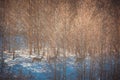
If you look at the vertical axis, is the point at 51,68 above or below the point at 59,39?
below

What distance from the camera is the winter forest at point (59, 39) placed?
386cm

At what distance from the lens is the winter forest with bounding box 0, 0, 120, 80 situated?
386cm

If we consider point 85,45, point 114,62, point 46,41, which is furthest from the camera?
point 114,62

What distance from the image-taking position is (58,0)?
13.9ft

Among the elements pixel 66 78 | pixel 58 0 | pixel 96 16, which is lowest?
pixel 66 78

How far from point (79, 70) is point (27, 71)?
1137 mm

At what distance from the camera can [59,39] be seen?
4.20 meters

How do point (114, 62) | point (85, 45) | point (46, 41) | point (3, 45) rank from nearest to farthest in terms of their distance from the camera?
point (3, 45) < point (46, 41) < point (85, 45) < point (114, 62)

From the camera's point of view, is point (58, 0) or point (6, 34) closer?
point (6, 34)

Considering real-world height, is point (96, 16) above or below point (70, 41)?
above

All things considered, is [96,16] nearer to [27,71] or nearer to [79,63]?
[79,63]

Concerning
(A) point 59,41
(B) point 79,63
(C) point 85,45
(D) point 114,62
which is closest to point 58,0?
(A) point 59,41

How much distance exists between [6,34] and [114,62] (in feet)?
8.46

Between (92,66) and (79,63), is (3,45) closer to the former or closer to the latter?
(79,63)
